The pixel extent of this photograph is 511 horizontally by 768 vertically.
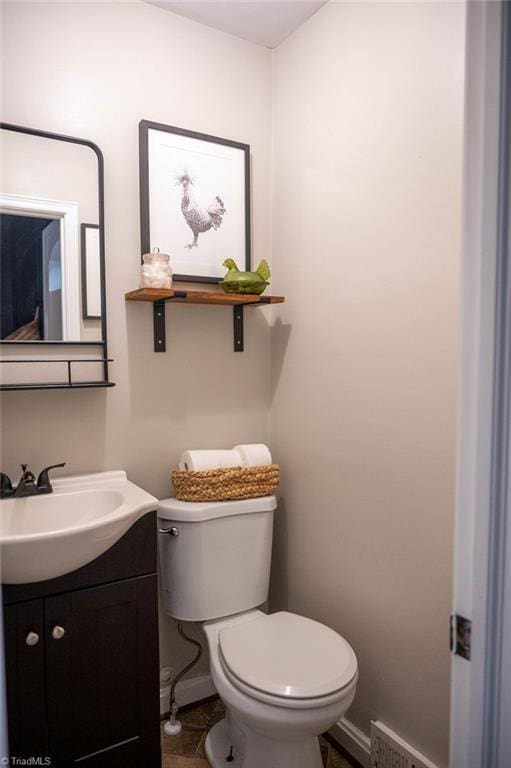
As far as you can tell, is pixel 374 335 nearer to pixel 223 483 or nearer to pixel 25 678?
pixel 223 483

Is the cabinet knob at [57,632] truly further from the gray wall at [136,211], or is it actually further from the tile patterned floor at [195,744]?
the tile patterned floor at [195,744]

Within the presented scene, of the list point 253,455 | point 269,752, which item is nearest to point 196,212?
point 253,455

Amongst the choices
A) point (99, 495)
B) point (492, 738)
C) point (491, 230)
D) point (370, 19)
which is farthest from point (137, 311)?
point (492, 738)

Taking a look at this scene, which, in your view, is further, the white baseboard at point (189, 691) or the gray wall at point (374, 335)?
the white baseboard at point (189, 691)

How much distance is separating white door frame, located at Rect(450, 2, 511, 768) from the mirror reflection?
132 centimetres

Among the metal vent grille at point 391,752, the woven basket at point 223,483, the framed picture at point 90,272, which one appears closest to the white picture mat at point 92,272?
the framed picture at point 90,272

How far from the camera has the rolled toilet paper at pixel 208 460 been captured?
1.86m

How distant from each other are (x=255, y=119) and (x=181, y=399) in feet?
3.83

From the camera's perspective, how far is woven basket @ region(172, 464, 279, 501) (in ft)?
5.98

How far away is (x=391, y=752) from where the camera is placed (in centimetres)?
161

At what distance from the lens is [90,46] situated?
5.72 feet

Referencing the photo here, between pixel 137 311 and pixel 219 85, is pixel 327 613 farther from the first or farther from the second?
pixel 219 85

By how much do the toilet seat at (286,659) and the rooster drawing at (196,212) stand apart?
4.52ft

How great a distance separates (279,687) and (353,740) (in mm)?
608
